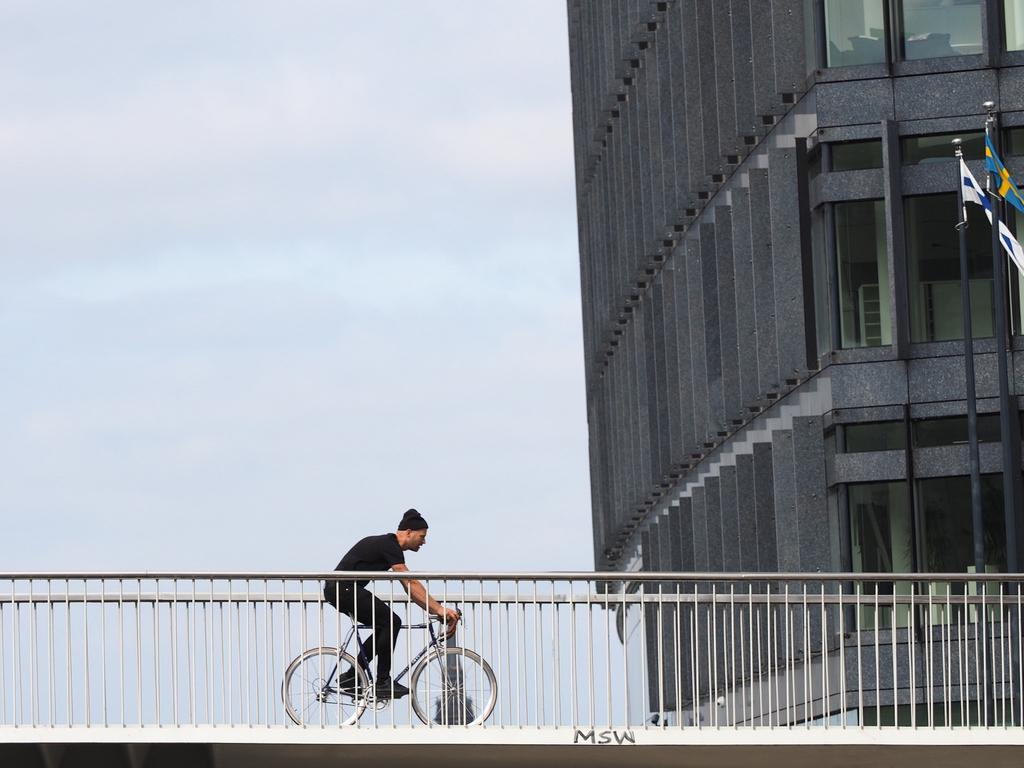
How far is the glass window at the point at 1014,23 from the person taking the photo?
105 ft

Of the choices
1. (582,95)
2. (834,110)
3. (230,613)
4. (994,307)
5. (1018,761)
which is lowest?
(1018,761)

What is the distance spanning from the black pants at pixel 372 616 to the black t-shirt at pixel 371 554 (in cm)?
16

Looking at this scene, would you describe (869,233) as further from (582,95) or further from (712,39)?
(582,95)

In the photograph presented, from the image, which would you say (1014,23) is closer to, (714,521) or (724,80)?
(724,80)

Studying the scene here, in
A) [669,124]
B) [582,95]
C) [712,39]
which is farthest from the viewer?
[582,95]

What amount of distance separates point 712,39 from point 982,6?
23.7ft

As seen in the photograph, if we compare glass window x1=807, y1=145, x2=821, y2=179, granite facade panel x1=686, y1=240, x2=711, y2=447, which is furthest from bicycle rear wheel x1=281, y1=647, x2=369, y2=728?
granite facade panel x1=686, y1=240, x2=711, y2=447

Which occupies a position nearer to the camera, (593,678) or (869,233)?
(593,678)

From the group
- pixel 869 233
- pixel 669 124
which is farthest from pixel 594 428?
pixel 869 233

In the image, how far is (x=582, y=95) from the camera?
6044 cm

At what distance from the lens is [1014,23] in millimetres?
31922

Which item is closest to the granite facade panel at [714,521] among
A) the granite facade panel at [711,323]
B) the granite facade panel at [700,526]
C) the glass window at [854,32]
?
the granite facade panel at [700,526]

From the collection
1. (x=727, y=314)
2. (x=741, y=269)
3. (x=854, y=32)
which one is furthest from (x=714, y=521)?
(x=854, y=32)

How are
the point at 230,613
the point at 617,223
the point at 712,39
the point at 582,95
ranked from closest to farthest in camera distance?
the point at 230,613 → the point at 712,39 → the point at 617,223 → the point at 582,95
